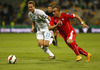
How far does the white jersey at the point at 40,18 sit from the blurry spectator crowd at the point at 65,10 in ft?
61.0

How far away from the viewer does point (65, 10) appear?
28.5m

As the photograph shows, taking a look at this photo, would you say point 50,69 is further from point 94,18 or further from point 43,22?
point 94,18

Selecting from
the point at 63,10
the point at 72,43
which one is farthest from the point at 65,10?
the point at 72,43

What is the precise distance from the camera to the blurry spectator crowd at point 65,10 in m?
28.4

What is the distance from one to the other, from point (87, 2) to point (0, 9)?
9.62 metres

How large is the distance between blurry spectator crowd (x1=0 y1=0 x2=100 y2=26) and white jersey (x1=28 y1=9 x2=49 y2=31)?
18.6 metres

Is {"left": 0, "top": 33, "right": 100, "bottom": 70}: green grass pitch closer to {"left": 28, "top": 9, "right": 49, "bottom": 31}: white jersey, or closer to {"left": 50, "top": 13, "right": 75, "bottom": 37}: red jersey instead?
{"left": 50, "top": 13, "right": 75, "bottom": 37}: red jersey

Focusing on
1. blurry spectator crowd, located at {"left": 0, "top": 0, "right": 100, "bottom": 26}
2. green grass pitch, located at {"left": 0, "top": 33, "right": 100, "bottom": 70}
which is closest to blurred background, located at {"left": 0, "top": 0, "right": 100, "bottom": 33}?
blurry spectator crowd, located at {"left": 0, "top": 0, "right": 100, "bottom": 26}

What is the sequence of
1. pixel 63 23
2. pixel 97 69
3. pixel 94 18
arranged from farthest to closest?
→ 1. pixel 94 18
2. pixel 63 23
3. pixel 97 69

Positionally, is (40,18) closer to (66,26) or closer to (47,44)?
(47,44)

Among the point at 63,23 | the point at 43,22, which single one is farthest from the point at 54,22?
the point at 43,22

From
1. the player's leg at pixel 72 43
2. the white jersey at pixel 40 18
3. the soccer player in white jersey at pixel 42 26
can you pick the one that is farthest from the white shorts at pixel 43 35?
the player's leg at pixel 72 43

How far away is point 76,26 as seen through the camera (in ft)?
84.7

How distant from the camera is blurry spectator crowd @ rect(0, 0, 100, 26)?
93.3 ft
